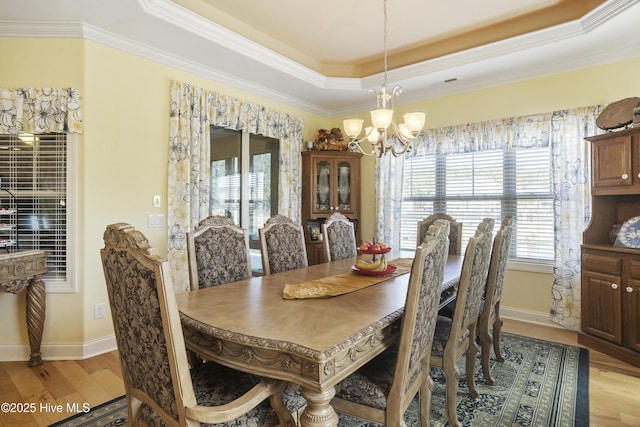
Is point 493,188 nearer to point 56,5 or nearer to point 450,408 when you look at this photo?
point 450,408

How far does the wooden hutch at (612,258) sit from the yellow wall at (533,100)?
0.63 m

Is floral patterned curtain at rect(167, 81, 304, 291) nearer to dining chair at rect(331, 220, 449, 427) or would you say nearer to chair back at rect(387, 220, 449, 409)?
dining chair at rect(331, 220, 449, 427)

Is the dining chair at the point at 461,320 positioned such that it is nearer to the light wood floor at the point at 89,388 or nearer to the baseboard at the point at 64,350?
the light wood floor at the point at 89,388

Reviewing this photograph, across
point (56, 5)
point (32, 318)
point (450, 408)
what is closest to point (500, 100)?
point (450, 408)

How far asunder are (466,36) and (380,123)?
192cm

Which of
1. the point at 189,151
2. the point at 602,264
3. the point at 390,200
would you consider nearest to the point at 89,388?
the point at 189,151

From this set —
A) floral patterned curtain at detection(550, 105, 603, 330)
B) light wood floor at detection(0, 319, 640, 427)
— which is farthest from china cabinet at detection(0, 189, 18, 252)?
floral patterned curtain at detection(550, 105, 603, 330)

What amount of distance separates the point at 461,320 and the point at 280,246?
4.61 ft

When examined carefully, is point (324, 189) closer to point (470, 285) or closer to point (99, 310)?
point (99, 310)

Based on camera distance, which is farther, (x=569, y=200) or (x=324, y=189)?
(x=324, y=189)

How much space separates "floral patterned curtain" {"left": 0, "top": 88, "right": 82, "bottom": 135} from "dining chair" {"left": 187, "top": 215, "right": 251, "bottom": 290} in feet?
5.05

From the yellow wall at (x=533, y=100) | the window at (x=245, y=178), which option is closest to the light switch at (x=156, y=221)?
the window at (x=245, y=178)

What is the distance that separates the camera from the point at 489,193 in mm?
4059

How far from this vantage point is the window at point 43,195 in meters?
2.86
